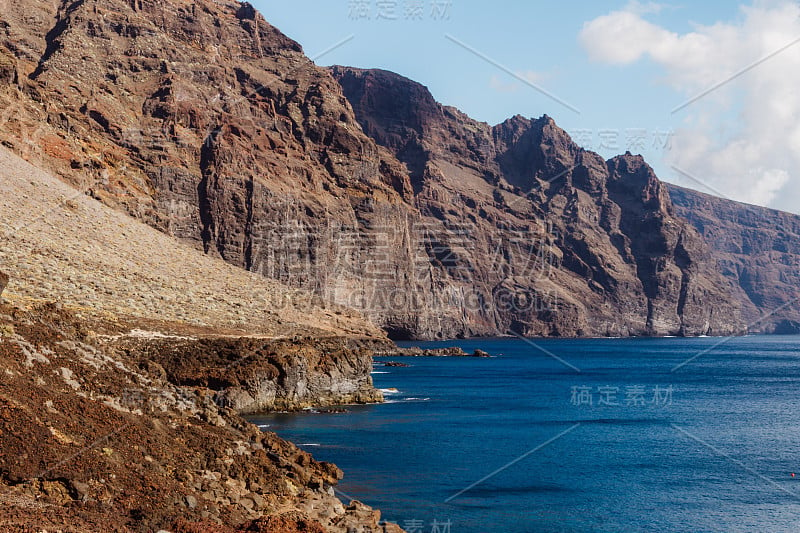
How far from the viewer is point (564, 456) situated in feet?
150

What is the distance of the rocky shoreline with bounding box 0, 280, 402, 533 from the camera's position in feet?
58.8

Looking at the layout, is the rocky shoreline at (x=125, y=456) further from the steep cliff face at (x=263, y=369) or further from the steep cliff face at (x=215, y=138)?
the steep cliff face at (x=215, y=138)

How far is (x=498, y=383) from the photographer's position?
9769cm

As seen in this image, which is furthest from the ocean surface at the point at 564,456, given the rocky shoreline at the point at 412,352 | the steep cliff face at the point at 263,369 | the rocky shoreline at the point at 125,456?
the rocky shoreline at the point at 412,352

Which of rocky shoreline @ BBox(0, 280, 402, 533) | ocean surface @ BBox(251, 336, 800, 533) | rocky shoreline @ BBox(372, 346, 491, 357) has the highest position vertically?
rocky shoreline @ BBox(0, 280, 402, 533)

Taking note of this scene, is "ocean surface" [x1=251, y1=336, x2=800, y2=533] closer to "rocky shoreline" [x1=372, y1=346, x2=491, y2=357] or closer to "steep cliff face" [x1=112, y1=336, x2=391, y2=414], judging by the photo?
"steep cliff face" [x1=112, y1=336, x2=391, y2=414]

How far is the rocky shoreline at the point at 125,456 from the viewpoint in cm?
1792

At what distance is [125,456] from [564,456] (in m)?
30.6

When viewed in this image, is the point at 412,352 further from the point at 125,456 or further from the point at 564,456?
the point at 125,456

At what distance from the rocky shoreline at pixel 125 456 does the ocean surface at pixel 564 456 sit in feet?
18.4

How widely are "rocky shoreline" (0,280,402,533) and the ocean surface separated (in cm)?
562

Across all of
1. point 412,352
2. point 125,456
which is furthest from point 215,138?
point 125,456

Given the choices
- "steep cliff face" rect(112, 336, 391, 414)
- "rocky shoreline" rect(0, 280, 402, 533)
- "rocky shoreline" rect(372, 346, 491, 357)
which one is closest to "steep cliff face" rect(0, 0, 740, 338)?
"rocky shoreline" rect(372, 346, 491, 357)

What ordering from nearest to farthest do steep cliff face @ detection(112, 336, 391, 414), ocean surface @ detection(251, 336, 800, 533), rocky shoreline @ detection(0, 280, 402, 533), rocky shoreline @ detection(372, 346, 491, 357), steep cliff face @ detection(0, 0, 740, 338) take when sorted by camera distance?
rocky shoreline @ detection(0, 280, 402, 533) → ocean surface @ detection(251, 336, 800, 533) → steep cliff face @ detection(112, 336, 391, 414) → steep cliff face @ detection(0, 0, 740, 338) → rocky shoreline @ detection(372, 346, 491, 357)
